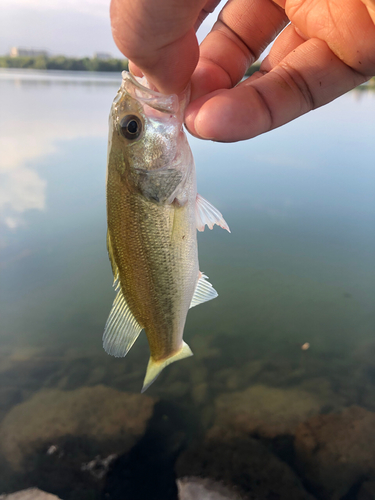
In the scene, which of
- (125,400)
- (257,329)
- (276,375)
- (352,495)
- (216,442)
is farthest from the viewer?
(257,329)

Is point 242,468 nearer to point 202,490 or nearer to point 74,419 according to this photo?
point 202,490

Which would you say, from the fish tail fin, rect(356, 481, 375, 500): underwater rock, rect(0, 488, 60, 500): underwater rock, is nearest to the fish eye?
the fish tail fin

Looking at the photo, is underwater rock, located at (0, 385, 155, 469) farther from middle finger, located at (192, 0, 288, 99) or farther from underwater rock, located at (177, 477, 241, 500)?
middle finger, located at (192, 0, 288, 99)

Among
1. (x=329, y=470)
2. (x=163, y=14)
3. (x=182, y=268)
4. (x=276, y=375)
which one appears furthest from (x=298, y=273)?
(x=163, y=14)

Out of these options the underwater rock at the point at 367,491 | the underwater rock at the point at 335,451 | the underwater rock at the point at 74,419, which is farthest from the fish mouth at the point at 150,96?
the underwater rock at the point at 367,491

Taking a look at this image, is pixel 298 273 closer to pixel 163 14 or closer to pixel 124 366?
pixel 124 366

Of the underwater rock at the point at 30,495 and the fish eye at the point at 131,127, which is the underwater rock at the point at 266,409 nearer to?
the underwater rock at the point at 30,495
